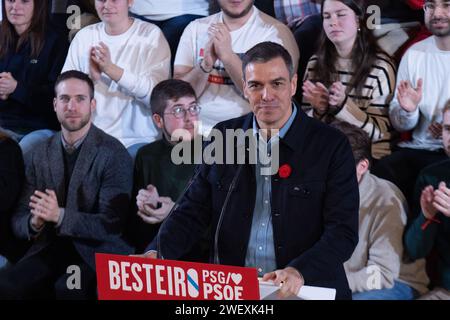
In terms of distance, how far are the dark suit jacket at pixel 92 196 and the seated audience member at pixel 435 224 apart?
3.52ft

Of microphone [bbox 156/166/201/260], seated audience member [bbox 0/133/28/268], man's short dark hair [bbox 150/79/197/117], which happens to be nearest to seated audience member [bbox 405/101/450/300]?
microphone [bbox 156/166/201/260]

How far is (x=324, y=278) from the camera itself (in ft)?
8.81

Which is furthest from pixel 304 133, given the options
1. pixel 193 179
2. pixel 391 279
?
pixel 391 279

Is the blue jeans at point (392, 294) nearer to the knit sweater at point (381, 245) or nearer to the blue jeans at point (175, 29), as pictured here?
the knit sweater at point (381, 245)

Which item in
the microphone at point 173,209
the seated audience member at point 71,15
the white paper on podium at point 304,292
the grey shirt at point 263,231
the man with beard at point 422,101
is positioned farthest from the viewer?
the seated audience member at point 71,15

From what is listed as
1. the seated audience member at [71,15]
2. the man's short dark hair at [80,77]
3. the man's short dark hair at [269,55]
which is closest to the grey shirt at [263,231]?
the man's short dark hair at [269,55]

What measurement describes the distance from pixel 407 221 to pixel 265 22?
88 cm

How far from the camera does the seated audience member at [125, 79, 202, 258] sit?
3.13m

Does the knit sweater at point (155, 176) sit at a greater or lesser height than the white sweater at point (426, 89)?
lesser

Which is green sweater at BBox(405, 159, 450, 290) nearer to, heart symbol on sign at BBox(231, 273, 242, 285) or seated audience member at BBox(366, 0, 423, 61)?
seated audience member at BBox(366, 0, 423, 61)

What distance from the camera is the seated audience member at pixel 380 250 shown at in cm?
292

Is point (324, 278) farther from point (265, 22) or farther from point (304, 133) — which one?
point (265, 22)

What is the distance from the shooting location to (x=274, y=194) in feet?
9.15

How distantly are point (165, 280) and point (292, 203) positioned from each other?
51 cm
